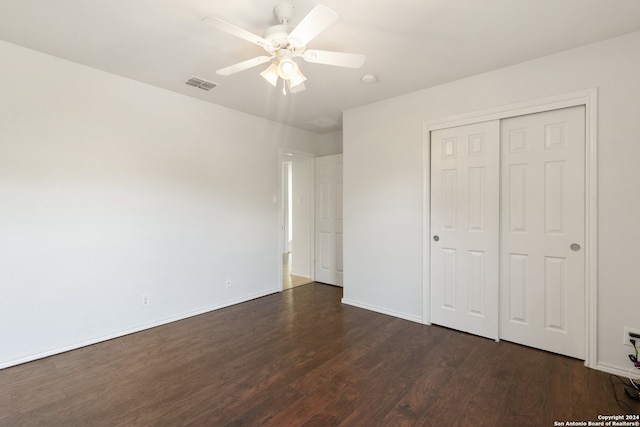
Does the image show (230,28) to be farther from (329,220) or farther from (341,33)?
(329,220)

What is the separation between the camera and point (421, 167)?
3.30 m

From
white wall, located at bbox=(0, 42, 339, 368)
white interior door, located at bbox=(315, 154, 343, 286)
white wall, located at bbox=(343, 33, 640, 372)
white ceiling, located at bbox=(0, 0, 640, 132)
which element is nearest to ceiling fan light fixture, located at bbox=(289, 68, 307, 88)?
white ceiling, located at bbox=(0, 0, 640, 132)

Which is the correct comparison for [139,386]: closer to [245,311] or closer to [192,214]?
[245,311]

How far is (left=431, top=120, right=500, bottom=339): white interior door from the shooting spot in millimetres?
2891

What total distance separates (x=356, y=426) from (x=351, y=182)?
9.01ft

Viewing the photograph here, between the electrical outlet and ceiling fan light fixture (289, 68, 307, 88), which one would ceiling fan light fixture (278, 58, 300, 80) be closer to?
ceiling fan light fixture (289, 68, 307, 88)

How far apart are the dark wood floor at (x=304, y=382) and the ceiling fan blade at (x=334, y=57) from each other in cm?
225

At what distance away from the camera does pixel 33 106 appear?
8.27ft

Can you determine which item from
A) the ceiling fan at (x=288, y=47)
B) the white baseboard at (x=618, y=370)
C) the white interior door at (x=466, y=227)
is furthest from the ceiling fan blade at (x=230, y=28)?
the white baseboard at (x=618, y=370)

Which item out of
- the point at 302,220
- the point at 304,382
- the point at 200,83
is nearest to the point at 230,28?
the point at 200,83

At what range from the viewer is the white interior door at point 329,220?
4.89 meters

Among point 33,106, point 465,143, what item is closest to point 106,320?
point 33,106

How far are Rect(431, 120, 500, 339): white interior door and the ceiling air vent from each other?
2455 mm

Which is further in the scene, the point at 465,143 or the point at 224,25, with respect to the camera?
the point at 465,143
